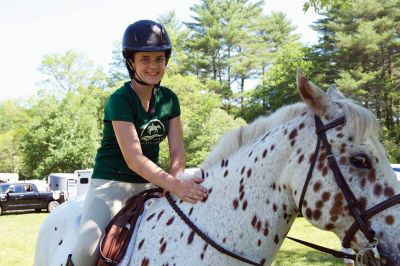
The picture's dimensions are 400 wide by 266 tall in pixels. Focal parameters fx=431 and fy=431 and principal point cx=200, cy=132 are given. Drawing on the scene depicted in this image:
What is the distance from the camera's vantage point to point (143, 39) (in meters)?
3.22

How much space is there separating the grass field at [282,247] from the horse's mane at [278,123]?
7.70 meters

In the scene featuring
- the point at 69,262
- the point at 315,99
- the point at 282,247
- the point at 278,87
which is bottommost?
the point at 282,247

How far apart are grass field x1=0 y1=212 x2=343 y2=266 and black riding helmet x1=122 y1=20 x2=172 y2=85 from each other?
789 centimetres

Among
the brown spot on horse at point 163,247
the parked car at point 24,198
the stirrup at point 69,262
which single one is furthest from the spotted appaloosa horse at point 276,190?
the parked car at point 24,198

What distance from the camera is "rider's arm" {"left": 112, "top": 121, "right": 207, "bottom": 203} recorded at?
2867 mm

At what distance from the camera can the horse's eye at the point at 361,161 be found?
2230mm

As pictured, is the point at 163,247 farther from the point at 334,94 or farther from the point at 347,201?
the point at 334,94

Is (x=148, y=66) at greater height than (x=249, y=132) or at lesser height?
greater

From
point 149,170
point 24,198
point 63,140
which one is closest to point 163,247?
point 149,170

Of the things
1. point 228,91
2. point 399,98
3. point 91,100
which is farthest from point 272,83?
point 91,100

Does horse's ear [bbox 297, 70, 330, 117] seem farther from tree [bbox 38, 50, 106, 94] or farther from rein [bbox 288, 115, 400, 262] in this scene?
tree [bbox 38, 50, 106, 94]

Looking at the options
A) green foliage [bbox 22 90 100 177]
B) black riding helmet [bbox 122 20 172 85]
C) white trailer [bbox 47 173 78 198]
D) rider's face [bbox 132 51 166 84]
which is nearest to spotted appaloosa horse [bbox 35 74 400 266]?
rider's face [bbox 132 51 166 84]

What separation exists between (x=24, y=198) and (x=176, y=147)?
25.0 meters

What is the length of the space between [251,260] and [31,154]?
4867cm
